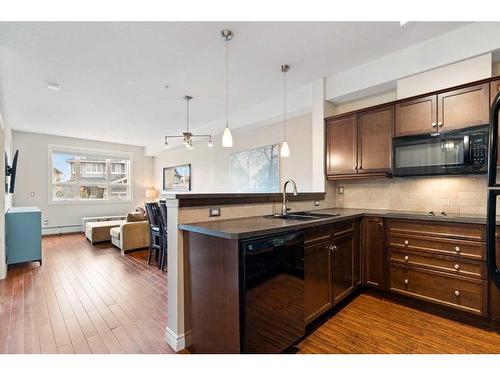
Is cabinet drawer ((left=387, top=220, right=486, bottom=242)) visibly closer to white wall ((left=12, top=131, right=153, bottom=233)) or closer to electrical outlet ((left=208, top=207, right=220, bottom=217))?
electrical outlet ((left=208, top=207, right=220, bottom=217))

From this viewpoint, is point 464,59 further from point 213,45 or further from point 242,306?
point 242,306

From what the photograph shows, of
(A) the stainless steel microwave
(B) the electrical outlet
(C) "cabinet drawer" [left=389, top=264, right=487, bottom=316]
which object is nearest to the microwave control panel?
(A) the stainless steel microwave

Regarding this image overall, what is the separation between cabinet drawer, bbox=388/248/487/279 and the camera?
2.11 m

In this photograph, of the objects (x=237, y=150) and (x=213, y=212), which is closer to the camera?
(x=213, y=212)

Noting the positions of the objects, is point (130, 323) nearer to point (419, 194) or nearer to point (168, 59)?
point (168, 59)

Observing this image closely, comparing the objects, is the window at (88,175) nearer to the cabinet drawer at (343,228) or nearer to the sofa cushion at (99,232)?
the sofa cushion at (99,232)

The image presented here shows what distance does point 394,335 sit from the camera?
201 centimetres

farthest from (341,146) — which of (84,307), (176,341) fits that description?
(84,307)

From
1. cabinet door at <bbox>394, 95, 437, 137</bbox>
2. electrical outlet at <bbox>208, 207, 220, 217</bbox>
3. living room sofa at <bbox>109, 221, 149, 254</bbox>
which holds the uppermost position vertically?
cabinet door at <bbox>394, 95, 437, 137</bbox>

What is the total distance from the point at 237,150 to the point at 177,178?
9.16 feet

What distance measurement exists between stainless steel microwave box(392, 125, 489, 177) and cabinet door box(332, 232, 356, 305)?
1.03 metres

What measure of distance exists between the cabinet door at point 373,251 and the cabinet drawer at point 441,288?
4.6 inches

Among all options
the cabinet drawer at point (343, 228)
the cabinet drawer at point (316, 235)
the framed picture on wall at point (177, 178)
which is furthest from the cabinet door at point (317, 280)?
the framed picture on wall at point (177, 178)
